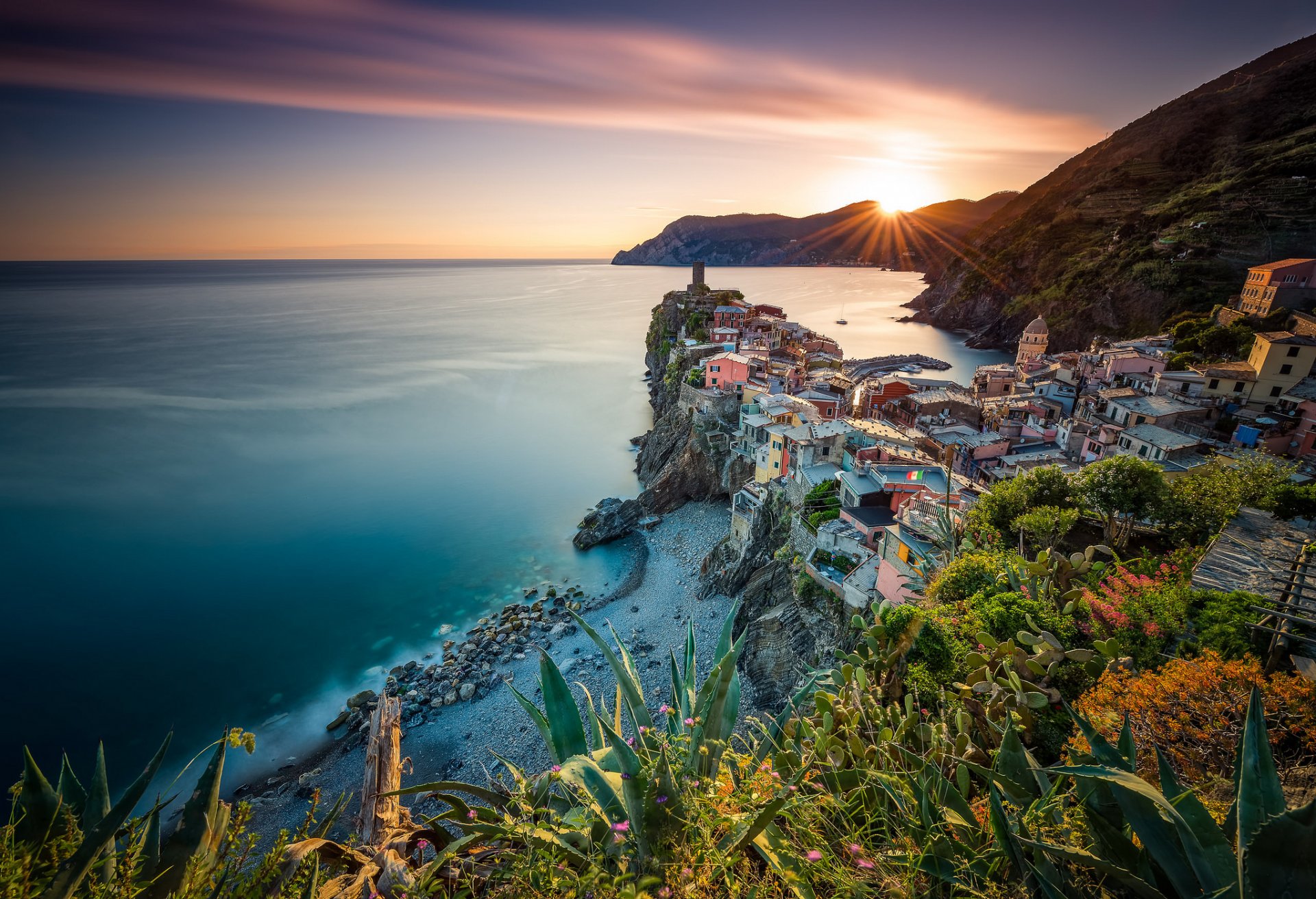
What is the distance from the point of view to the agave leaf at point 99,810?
78.7 inches

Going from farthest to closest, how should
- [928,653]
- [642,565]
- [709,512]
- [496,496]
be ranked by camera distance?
[496,496] → [709,512] → [642,565] → [928,653]

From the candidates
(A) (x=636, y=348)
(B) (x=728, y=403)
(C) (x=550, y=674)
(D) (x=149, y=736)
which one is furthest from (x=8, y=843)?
(A) (x=636, y=348)

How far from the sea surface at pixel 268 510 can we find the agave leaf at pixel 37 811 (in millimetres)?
17088

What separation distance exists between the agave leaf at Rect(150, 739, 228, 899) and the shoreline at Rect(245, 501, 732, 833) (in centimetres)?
977

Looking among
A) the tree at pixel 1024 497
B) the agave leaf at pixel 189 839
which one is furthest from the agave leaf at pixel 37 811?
the tree at pixel 1024 497

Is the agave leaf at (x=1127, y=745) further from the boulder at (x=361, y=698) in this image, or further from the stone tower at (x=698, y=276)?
the stone tower at (x=698, y=276)

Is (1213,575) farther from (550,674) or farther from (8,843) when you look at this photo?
(8,843)

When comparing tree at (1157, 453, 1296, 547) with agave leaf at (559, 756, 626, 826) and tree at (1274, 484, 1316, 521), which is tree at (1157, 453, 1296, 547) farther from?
agave leaf at (559, 756, 626, 826)

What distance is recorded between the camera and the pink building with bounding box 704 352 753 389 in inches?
1158

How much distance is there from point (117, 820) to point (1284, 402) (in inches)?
1333

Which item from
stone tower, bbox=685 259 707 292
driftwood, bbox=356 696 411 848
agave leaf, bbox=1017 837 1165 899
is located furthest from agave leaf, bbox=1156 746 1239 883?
stone tower, bbox=685 259 707 292

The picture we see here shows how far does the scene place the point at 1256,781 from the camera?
6.53ft

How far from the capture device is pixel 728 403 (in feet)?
93.9

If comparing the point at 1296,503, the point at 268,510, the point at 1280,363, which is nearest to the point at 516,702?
the point at 1296,503
